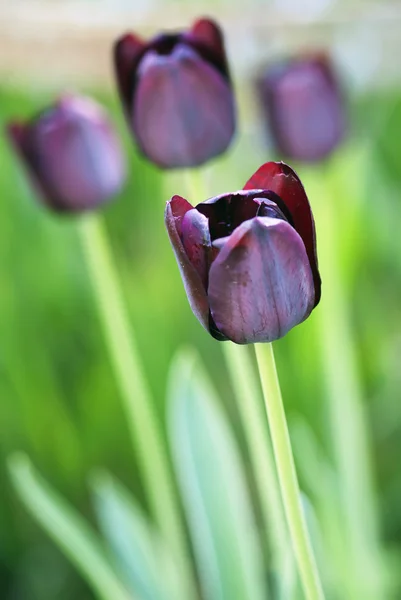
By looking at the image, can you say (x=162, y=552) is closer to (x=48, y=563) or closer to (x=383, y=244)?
(x=48, y=563)

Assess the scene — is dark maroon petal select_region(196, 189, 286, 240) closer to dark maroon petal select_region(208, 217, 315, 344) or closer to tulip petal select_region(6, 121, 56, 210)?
dark maroon petal select_region(208, 217, 315, 344)

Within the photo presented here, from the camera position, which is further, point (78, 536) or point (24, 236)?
point (24, 236)

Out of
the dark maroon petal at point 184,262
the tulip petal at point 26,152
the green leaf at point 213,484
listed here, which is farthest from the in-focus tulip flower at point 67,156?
the dark maroon petal at point 184,262

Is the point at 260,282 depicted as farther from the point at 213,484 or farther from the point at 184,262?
the point at 213,484

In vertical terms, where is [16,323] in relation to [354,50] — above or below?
below

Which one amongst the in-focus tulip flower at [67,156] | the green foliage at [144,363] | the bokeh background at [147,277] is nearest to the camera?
the in-focus tulip flower at [67,156]

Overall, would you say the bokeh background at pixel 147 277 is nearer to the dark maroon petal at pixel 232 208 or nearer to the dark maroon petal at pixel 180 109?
the dark maroon petal at pixel 180 109

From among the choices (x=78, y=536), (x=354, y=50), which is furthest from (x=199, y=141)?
(x=354, y=50)
